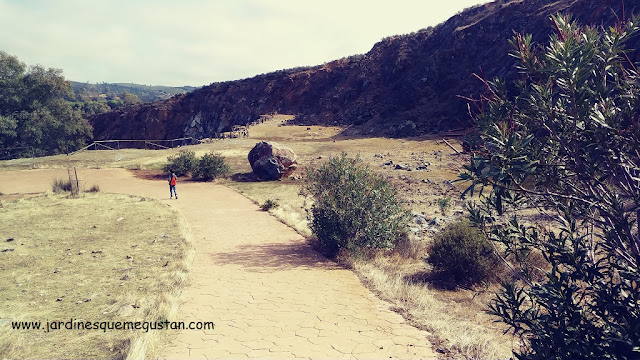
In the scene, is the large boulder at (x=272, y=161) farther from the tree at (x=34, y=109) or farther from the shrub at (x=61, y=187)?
the tree at (x=34, y=109)

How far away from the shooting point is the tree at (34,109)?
38.0 metres

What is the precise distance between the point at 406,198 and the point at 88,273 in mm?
12399

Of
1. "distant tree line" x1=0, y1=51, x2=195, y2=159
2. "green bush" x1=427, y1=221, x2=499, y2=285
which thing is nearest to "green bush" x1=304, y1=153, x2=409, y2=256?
"green bush" x1=427, y1=221, x2=499, y2=285

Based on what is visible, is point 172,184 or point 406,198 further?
point 172,184

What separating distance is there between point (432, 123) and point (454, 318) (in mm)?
35318

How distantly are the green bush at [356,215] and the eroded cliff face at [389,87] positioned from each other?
2357 cm

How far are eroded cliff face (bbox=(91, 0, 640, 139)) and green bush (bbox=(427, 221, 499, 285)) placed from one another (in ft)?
78.3

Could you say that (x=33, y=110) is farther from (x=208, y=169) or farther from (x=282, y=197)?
(x=282, y=197)

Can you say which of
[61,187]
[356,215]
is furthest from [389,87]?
[356,215]

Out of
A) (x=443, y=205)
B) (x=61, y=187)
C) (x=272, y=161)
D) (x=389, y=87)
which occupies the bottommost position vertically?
(x=443, y=205)

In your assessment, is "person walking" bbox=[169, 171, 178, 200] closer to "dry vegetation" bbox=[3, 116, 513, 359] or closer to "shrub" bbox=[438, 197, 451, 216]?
"dry vegetation" bbox=[3, 116, 513, 359]

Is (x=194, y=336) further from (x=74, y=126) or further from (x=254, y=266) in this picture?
(x=74, y=126)

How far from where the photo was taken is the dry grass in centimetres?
548

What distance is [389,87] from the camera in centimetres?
5256
